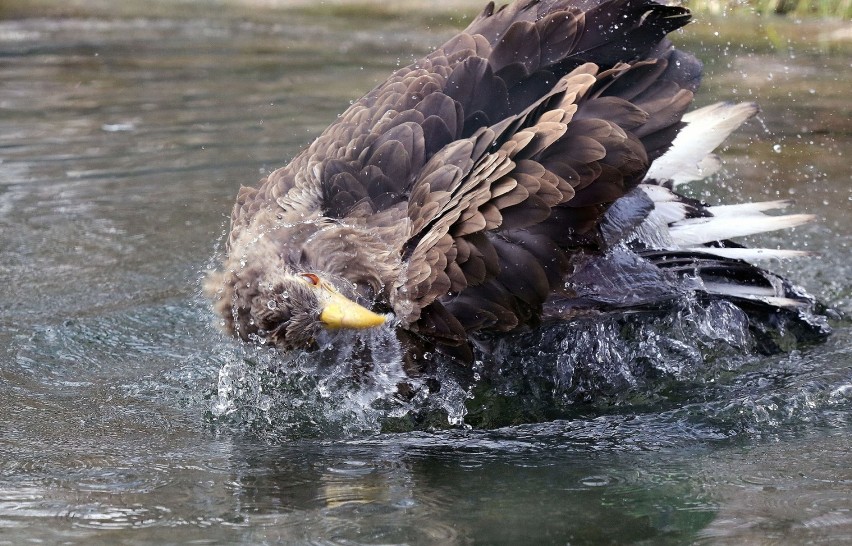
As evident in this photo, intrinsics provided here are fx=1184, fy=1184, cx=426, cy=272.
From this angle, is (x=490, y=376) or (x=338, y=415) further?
(x=490, y=376)

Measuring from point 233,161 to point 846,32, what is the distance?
5382mm

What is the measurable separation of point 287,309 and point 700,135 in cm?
191

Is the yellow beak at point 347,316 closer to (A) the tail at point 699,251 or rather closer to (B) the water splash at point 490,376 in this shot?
(B) the water splash at point 490,376

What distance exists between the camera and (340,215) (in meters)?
4.56

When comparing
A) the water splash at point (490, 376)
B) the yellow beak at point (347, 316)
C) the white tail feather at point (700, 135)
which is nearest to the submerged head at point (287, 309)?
the yellow beak at point (347, 316)

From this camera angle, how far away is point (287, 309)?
431 cm

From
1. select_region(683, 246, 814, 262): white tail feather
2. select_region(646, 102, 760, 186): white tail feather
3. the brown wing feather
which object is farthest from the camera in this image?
select_region(646, 102, 760, 186): white tail feather

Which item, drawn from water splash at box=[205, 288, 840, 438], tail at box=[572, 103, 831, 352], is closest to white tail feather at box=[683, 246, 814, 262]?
tail at box=[572, 103, 831, 352]

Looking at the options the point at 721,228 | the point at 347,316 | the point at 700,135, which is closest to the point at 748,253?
the point at 721,228

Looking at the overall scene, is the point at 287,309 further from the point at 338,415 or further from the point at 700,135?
the point at 700,135

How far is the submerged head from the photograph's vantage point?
414cm

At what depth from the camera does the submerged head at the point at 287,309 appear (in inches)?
163

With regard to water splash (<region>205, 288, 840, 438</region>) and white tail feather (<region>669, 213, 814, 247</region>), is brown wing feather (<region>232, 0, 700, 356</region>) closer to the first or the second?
water splash (<region>205, 288, 840, 438</region>)

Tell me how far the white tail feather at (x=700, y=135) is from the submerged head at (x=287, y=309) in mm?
1525
